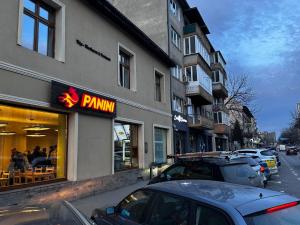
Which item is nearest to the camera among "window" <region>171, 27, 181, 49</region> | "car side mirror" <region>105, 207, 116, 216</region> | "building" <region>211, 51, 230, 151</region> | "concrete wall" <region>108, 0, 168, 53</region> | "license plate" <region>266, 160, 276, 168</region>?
"car side mirror" <region>105, 207, 116, 216</region>

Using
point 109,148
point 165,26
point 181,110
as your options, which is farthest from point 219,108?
point 109,148

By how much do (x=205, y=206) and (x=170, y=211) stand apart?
551mm

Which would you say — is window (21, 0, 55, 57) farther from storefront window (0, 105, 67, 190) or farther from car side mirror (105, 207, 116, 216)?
car side mirror (105, 207, 116, 216)

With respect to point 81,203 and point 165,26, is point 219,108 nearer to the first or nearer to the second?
point 165,26

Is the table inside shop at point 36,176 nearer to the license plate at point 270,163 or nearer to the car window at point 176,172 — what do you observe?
the car window at point 176,172

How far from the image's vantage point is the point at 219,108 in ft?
133

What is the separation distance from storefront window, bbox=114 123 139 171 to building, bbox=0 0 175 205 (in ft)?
0.16

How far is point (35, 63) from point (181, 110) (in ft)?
56.9

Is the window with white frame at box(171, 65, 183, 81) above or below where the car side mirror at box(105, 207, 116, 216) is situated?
above

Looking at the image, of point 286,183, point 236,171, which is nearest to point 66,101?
point 236,171

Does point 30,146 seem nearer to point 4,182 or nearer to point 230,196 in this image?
point 4,182

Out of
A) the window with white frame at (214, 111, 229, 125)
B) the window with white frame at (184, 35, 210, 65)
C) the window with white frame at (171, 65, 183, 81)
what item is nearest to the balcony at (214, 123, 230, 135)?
the window with white frame at (214, 111, 229, 125)

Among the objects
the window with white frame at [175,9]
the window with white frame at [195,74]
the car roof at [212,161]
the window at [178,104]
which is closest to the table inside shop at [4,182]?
the car roof at [212,161]

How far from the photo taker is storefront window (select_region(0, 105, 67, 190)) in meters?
9.76
